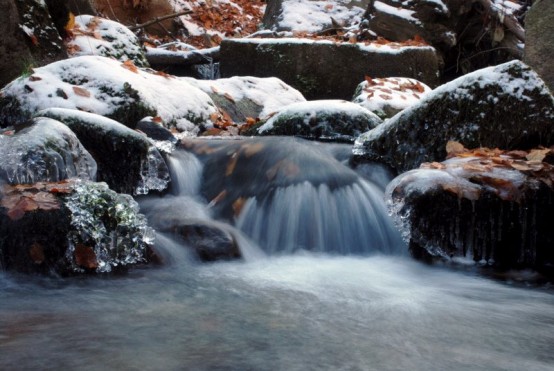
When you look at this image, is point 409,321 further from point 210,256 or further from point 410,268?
point 210,256

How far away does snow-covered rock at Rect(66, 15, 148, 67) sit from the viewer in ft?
26.5

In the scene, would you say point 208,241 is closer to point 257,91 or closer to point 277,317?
point 277,317

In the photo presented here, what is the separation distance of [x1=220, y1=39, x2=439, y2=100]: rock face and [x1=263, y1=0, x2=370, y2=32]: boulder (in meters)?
2.72

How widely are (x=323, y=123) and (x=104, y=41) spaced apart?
377 centimetres

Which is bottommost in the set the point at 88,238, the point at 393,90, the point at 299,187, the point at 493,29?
the point at 88,238

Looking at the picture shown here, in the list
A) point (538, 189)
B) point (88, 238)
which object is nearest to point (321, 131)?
point (538, 189)

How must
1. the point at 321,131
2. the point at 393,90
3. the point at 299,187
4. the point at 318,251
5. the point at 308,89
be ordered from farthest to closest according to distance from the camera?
the point at 308,89 → the point at 393,90 → the point at 321,131 → the point at 299,187 → the point at 318,251

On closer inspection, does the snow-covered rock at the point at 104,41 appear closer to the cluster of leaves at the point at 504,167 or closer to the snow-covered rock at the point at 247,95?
the snow-covered rock at the point at 247,95

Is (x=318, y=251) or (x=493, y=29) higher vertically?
(x=493, y=29)

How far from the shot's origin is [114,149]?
484 centimetres

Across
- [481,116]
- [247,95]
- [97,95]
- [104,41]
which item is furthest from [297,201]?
[104,41]

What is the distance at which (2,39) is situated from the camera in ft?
21.3

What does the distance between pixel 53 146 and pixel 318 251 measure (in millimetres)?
1971

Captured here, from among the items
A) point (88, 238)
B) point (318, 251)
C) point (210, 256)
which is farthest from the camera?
point (318, 251)
